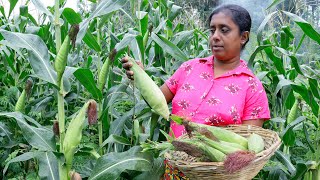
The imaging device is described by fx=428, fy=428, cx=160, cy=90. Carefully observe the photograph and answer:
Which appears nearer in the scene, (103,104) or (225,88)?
(225,88)

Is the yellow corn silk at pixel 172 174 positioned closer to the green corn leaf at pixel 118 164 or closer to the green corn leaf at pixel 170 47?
the green corn leaf at pixel 118 164

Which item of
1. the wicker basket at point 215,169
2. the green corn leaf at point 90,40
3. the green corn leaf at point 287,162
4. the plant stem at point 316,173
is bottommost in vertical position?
the plant stem at point 316,173

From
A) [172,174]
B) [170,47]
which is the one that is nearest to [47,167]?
[172,174]

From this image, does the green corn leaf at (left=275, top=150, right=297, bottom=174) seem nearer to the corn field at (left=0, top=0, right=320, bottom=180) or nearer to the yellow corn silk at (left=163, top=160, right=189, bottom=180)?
the corn field at (left=0, top=0, right=320, bottom=180)

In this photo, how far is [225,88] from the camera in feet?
7.86

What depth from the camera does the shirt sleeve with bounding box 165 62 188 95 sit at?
2590 millimetres

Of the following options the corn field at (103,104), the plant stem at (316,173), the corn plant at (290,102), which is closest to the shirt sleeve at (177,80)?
the corn field at (103,104)

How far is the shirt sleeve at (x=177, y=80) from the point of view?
2.59 metres

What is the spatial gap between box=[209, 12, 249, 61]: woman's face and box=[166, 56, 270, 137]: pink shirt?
12 cm

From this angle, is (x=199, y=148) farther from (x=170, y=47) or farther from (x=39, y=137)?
(x=170, y=47)

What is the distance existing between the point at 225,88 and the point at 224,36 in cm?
29

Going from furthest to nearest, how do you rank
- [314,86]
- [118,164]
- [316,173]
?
[316,173] → [314,86] → [118,164]

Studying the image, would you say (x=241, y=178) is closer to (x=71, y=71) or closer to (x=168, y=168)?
(x=168, y=168)

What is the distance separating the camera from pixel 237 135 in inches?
84.0
